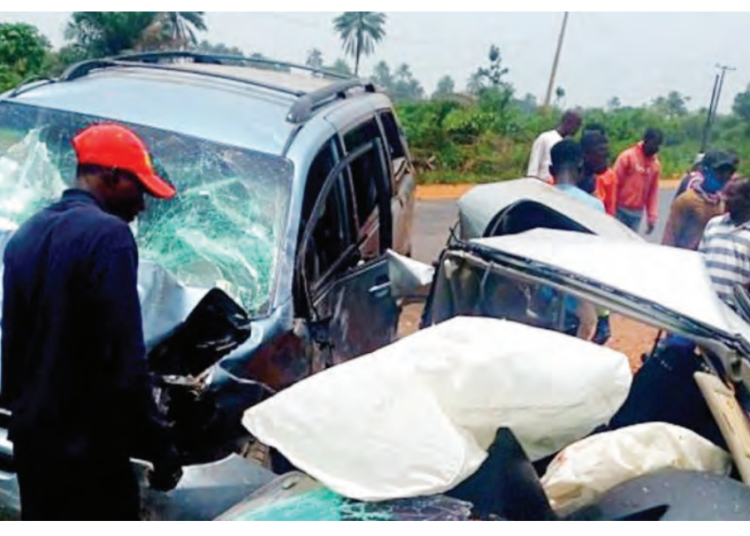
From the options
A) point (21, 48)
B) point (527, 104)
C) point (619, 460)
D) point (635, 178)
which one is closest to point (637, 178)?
point (635, 178)

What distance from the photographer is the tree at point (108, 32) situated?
23.0 meters

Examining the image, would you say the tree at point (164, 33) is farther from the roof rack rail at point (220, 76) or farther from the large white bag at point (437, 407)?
the large white bag at point (437, 407)

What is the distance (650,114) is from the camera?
38.8 m

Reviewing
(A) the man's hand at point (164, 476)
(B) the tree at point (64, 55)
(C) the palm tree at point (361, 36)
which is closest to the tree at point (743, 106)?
(C) the palm tree at point (361, 36)

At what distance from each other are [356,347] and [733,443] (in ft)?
6.84

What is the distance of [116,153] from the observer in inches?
105

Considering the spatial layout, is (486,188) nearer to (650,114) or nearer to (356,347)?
(356,347)

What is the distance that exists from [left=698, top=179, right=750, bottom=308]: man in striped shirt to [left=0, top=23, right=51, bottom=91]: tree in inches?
720

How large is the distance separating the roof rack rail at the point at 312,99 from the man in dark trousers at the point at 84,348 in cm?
163

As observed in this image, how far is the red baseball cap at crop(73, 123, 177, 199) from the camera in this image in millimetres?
2648

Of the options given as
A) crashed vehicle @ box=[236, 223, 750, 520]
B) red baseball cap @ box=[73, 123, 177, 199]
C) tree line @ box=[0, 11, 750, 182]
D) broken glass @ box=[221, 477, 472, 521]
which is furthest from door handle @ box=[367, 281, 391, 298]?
tree line @ box=[0, 11, 750, 182]

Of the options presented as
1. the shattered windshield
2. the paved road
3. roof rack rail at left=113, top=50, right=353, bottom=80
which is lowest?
the paved road

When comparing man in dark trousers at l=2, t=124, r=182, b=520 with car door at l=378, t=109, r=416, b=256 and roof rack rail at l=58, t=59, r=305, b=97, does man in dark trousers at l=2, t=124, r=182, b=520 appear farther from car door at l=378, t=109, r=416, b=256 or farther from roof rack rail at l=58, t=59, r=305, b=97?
car door at l=378, t=109, r=416, b=256

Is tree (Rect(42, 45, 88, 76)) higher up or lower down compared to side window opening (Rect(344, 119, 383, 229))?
lower down
